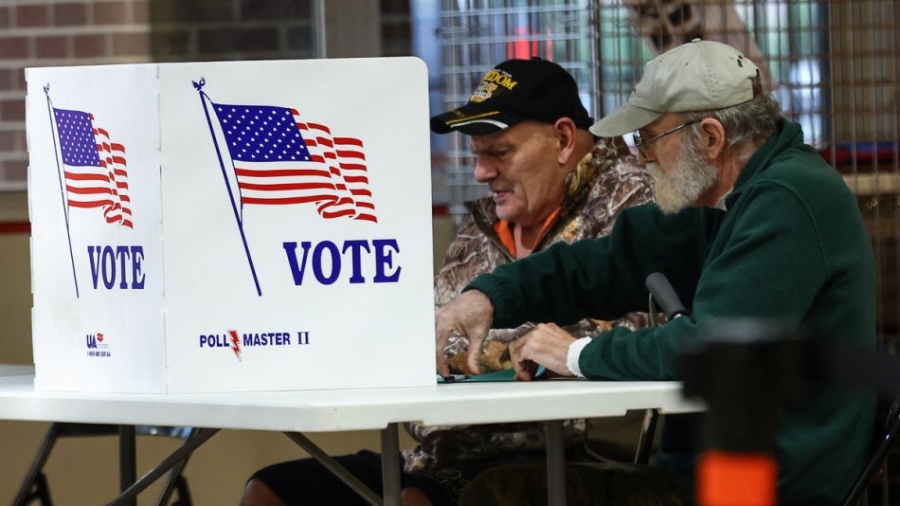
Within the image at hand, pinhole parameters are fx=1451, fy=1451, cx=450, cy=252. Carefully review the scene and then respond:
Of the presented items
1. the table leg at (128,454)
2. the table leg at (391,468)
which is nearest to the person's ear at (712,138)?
the table leg at (391,468)

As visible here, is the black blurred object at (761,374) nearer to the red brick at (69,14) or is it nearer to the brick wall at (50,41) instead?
the brick wall at (50,41)

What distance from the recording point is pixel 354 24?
4398mm

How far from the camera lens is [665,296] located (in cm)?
232

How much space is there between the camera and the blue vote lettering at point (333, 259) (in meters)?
2.02

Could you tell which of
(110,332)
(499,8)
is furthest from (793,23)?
(110,332)

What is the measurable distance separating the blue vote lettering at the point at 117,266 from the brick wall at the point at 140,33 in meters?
2.45

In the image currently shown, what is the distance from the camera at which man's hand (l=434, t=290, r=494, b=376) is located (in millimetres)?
2480

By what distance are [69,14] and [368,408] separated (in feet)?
10.1

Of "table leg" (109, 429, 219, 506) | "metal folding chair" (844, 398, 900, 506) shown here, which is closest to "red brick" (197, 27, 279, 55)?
"table leg" (109, 429, 219, 506)

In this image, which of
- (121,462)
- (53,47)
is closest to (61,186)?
(121,462)

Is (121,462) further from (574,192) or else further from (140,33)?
(140,33)

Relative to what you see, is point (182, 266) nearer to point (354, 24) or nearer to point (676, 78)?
point (676, 78)

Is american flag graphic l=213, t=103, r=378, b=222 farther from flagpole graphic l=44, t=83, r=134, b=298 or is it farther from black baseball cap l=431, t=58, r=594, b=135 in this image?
black baseball cap l=431, t=58, r=594, b=135

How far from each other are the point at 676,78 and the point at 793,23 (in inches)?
63.3
